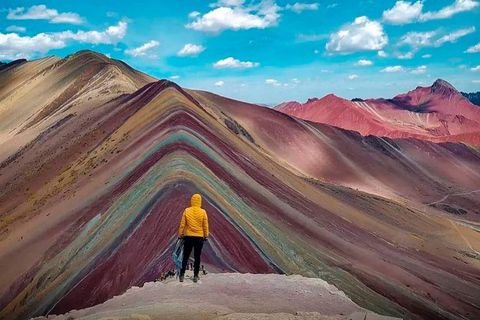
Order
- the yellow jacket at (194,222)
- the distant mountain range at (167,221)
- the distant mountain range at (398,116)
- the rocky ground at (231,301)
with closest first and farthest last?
the rocky ground at (231,301) < the yellow jacket at (194,222) < the distant mountain range at (167,221) < the distant mountain range at (398,116)

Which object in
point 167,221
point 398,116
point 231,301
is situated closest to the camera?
point 231,301

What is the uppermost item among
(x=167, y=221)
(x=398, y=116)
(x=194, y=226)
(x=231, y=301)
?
(x=398, y=116)

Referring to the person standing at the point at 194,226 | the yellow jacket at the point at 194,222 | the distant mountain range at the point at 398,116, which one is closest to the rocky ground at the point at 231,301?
the person standing at the point at 194,226

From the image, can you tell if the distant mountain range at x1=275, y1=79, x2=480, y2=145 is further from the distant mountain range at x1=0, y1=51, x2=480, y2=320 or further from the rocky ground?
the rocky ground

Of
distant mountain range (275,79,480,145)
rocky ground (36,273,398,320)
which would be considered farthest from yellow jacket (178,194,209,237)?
A: distant mountain range (275,79,480,145)

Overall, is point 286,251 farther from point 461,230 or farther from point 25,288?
point 461,230

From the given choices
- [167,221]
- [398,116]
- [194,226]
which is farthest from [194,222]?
[398,116]

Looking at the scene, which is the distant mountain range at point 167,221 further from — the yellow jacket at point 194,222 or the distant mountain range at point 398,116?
the distant mountain range at point 398,116

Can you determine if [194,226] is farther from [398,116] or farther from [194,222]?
[398,116]
